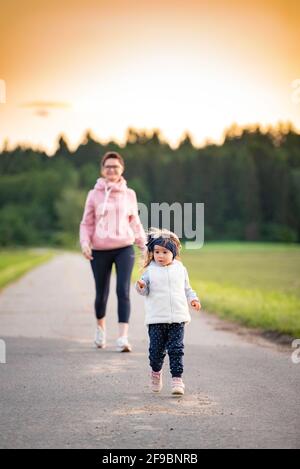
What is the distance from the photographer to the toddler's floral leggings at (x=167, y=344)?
256 inches

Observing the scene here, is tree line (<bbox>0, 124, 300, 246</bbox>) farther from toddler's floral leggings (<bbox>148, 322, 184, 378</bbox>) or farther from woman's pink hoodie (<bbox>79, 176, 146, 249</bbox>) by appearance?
toddler's floral leggings (<bbox>148, 322, 184, 378</bbox>)

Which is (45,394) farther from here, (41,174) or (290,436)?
(41,174)

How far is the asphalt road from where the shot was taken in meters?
4.79

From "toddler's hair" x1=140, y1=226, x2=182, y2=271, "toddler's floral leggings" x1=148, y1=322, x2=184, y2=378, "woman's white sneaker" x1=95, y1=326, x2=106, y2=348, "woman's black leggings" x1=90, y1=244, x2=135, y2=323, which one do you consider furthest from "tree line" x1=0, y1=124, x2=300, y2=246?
"toddler's floral leggings" x1=148, y1=322, x2=184, y2=378

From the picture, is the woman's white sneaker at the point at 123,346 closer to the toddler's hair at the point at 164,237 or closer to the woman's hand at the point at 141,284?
the toddler's hair at the point at 164,237

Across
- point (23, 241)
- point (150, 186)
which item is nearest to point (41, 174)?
point (23, 241)

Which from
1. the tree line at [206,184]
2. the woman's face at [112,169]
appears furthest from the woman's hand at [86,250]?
the tree line at [206,184]

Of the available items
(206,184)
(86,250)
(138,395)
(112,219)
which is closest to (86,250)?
(86,250)

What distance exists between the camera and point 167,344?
6602 mm

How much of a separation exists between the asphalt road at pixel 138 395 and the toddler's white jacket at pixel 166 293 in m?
0.58

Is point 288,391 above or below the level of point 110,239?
below
